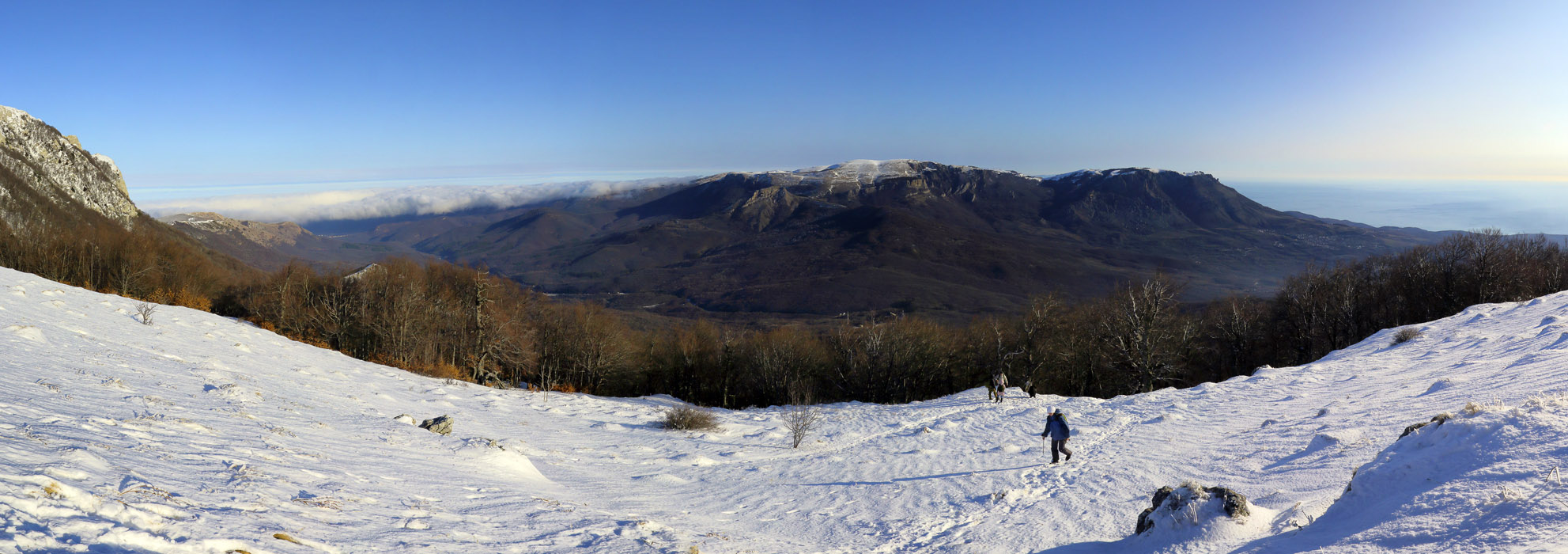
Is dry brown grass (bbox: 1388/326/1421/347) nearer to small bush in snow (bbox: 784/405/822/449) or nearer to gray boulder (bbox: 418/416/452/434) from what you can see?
small bush in snow (bbox: 784/405/822/449)

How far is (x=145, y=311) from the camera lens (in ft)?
66.2

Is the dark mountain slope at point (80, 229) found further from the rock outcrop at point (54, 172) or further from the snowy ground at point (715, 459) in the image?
the snowy ground at point (715, 459)

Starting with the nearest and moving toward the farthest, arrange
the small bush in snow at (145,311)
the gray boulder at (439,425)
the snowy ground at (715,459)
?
the snowy ground at (715,459) → the gray boulder at (439,425) → the small bush in snow at (145,311)

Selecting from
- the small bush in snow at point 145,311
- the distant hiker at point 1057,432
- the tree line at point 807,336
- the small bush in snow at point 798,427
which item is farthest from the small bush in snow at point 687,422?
the tree line at point 807,336

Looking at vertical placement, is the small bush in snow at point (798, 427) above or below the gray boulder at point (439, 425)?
below

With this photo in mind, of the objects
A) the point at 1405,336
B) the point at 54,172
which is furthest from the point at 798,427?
the point at 54,172

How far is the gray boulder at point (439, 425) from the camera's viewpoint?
14.5 m

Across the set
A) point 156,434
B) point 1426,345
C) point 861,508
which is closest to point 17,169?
point 156,434

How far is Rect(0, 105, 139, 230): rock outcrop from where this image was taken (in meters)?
A: 94.2

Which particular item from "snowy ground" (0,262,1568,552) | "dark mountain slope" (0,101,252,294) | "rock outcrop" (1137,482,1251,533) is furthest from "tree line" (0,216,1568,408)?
"rock outcrop" (1137,482,1251,533)

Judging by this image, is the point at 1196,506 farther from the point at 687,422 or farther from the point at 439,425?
the point at 687,422

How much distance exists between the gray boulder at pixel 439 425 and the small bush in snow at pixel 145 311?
42.0ft

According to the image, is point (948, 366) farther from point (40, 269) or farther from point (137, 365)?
point (40, 269)

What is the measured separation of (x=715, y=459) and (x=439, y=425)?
268 inches
